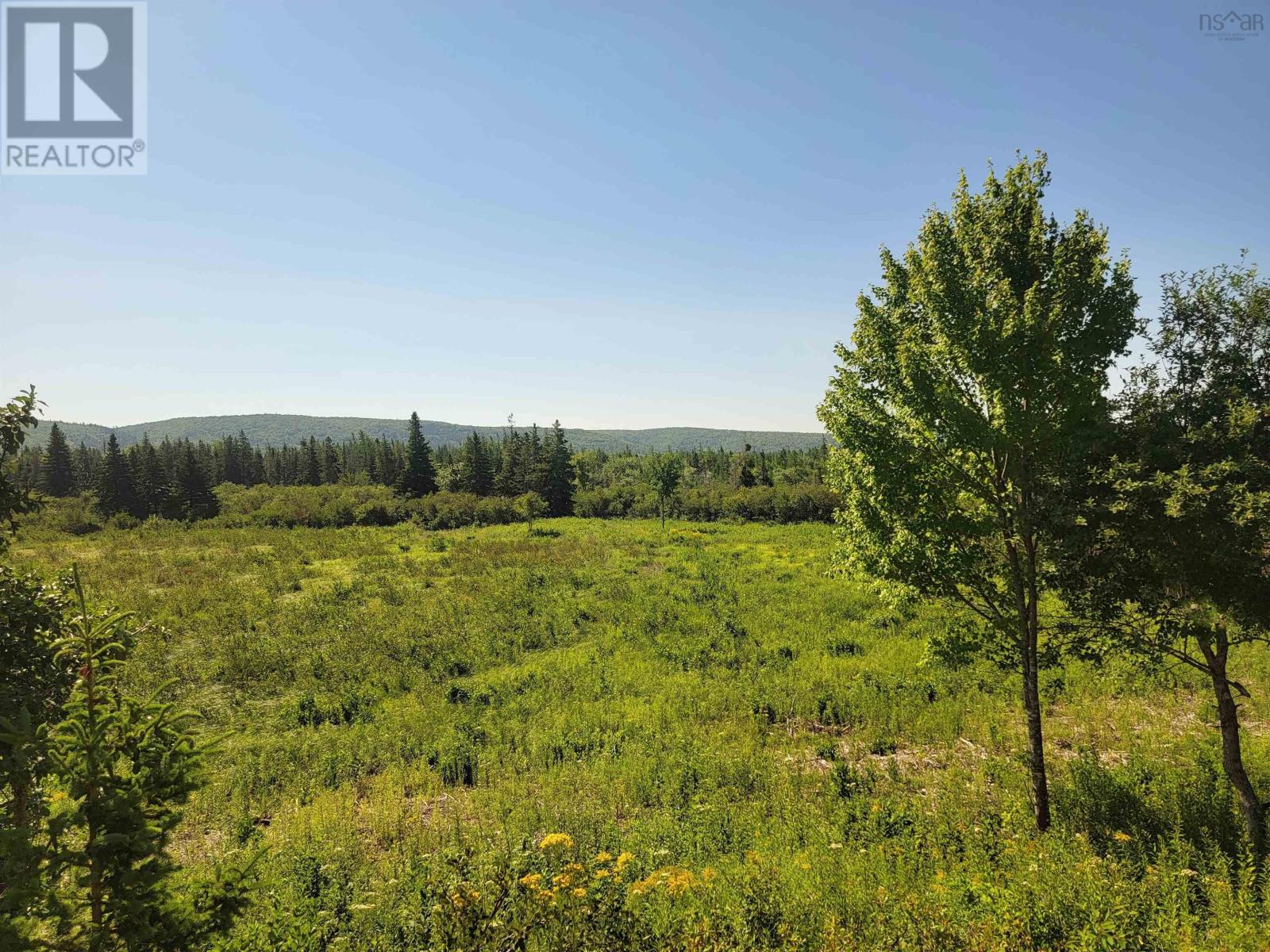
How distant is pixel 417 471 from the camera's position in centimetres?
6631

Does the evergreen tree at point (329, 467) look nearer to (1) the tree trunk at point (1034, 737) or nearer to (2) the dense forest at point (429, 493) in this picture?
(2) the dense forest at point (429, 493)

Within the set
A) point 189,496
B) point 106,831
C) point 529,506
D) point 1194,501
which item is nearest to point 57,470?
point 189,496

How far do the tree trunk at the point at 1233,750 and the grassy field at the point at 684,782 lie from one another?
47cm

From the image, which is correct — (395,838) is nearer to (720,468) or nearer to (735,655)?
(735,655)

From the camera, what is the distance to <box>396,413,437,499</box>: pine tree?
214 feet

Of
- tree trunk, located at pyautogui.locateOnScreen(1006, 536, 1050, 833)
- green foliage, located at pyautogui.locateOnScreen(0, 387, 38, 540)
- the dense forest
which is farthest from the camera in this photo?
the dense forest

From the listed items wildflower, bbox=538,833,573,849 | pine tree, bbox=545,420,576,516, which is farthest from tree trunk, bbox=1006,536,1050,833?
pine tree, bbox=545,420,576,516

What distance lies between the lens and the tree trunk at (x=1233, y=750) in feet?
23.0

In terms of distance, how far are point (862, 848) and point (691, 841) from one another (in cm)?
241

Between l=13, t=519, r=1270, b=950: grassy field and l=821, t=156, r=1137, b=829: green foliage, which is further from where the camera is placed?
l=821, t=156, r=1137, b=829: green foliage

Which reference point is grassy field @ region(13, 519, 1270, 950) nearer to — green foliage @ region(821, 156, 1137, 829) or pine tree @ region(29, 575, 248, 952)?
pine tree @ region(29, 575, 248, 952)

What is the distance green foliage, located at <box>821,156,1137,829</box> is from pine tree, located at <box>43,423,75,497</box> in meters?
102

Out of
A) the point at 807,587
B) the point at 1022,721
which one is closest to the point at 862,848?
the point at 1022,721

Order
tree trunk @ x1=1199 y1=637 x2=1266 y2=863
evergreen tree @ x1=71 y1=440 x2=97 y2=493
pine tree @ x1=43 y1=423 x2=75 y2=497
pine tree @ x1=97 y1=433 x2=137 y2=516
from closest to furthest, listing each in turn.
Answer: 1. tree trunk @ x1=1199 y1=637 x2=1266 y2=863
2. pine tree @ x1=97 y1=433 x2=137 y2=516
3. pine tree @ x1=43 y1=423 x2=75 y2=497
4. evergreen tree @ x1=71 y1=440 x2=97 y2=493
